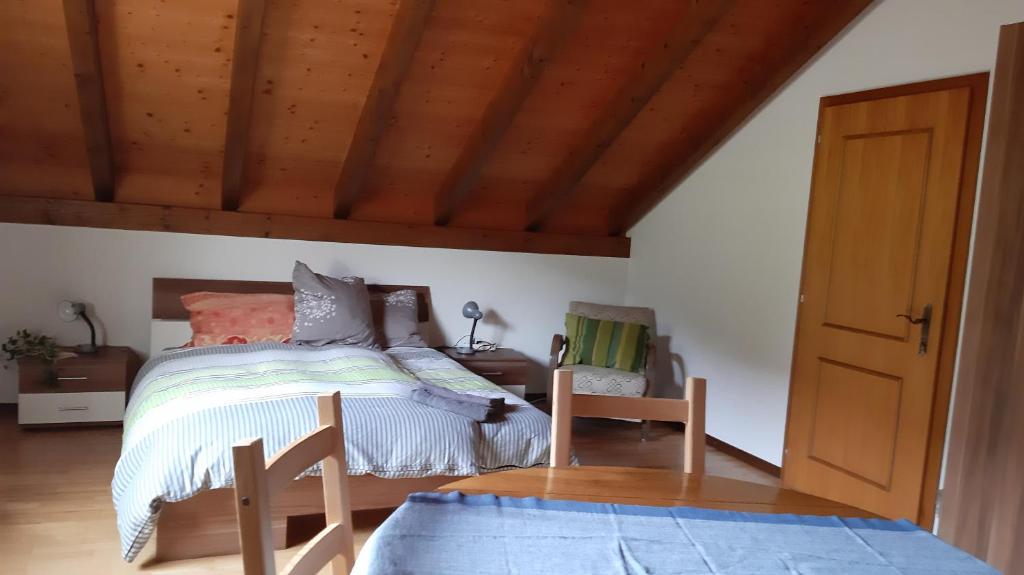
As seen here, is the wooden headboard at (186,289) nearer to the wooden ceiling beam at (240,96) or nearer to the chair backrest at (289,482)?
the wooden ceiling beam at (240,96)

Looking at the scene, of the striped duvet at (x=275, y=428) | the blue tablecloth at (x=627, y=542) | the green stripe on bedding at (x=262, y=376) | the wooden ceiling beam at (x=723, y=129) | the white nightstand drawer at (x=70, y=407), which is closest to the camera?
the blue tablecloth at (x=627, y=542)

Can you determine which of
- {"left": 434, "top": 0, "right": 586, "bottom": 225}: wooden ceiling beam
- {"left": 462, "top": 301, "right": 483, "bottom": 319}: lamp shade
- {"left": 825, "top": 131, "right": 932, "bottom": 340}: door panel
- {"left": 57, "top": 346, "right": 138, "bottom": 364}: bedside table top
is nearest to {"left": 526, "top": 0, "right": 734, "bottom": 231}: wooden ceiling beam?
{"left": 434, "top": 0, "right": 586, "bottom": 225}: wooden ceiling beam

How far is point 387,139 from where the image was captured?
14.5 ft

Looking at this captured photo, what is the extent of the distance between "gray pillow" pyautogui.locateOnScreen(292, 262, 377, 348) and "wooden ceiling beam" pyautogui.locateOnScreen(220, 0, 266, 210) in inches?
24.1

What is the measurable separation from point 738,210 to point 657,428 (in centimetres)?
150

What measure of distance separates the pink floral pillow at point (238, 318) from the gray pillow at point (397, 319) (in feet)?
1.75

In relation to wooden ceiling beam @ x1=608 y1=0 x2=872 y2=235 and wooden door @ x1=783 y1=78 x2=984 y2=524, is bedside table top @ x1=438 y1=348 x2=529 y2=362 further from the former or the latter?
wooden door @ x1=783 y1=78 x2=984 y2=524

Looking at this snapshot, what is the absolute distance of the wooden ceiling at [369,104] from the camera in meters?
3.50

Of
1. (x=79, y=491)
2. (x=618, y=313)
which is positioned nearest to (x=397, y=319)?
(x=618, y=313)

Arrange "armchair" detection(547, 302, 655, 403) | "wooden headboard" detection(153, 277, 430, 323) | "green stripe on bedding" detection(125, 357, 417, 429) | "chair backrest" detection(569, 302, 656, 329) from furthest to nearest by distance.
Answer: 1. "chair backrest" detection(569, 302, 656, 329)
2. "armchair" detection(547, 302, 655, 403)
3. "wooden headboard" detection(153, 277, 430, 323)
4. "green stripe on bedding" detection(125, 357, 417, 429)

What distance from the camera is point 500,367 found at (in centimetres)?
483

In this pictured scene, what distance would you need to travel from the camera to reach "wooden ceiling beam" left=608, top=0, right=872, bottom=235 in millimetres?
3766

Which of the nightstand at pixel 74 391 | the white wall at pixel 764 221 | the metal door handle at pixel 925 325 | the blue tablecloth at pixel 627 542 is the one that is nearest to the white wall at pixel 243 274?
the nightstand at pixel 74 391

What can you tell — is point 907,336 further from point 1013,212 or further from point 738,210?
point 738,210
